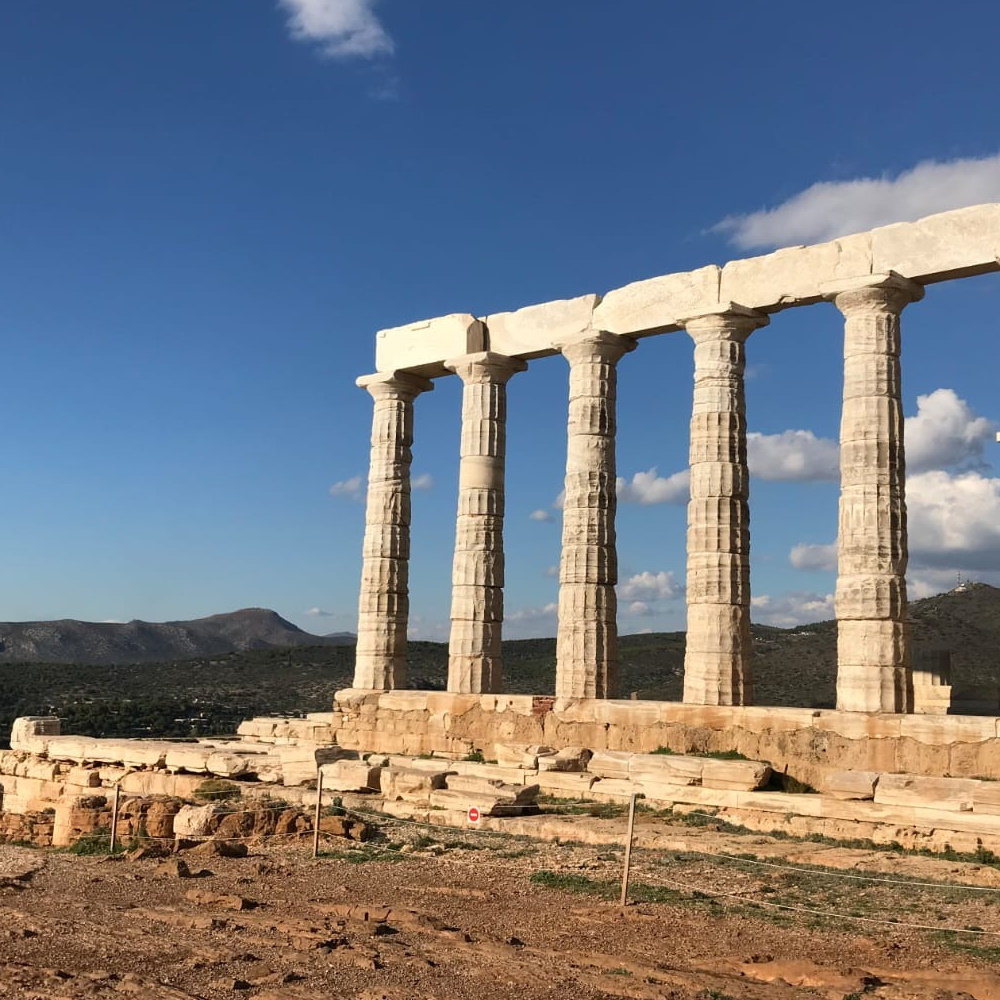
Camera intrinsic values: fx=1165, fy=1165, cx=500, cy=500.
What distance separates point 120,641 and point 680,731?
4459 inches

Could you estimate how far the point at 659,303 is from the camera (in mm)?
23969

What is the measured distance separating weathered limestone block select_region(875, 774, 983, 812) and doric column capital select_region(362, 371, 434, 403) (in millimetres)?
15572

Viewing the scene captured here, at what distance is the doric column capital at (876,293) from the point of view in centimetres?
2088

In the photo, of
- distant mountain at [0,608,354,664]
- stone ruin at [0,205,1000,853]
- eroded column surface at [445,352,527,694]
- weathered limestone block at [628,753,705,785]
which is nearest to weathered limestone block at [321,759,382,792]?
stone ruin at [0,205,1000,853]

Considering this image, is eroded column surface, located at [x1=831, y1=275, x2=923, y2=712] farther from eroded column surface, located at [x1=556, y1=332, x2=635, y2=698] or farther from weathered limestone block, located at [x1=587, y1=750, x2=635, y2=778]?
eroded column surface, located at [x1=556, y1=332, x2=635, y2=698]

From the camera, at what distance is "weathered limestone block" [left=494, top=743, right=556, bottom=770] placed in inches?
850

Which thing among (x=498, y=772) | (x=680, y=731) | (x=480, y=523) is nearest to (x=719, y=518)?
(x=680, y=731)

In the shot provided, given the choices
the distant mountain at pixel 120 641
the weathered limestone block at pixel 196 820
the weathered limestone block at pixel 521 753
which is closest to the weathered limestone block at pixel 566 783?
the weathered limestone block at pixel 521 753

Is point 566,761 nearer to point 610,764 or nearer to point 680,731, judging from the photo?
point 610,764

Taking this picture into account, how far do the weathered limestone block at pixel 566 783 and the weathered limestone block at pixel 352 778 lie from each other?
2933 mm

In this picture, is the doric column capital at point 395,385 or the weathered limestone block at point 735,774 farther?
the doric column capital at point 395,385

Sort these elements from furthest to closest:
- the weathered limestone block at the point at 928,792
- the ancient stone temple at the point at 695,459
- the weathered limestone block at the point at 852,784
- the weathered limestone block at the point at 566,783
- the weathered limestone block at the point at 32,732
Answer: the weathered limestone block at the point at 32,732 < the ancient stone temple at the point at 695,459 < the weathered limestone block at the point at 566,783 < the weathered limestone block at the point at 852,784 < the weathered limestone block at the point at 928,792

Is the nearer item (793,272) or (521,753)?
(793,272)

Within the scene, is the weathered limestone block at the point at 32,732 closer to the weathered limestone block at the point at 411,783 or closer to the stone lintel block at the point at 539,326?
the weathered limestone block at the point at 411,783
